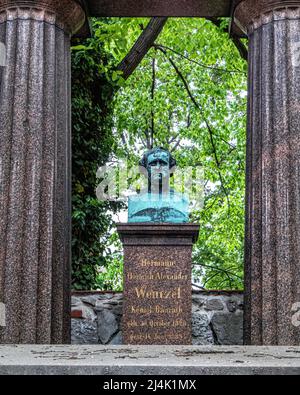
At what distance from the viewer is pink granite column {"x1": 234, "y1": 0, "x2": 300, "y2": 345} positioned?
495 cm

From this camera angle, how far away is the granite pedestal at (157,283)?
21.5 ft

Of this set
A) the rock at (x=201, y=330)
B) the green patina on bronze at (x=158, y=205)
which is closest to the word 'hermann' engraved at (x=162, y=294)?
the green patina on bronze at (x=158, y=205)

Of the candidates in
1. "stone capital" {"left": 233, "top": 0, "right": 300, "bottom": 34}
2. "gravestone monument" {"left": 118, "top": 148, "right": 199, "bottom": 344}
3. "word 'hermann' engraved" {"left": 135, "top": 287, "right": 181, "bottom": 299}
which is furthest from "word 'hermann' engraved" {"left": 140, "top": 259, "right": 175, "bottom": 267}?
"stone capital" {"left": 233, "top": 0, "right": 300, "bottom": 34}

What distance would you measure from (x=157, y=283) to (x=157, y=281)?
0.07ft

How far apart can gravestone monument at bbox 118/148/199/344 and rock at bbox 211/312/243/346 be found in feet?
Result: 3.44

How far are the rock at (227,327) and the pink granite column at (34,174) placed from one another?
259 cm

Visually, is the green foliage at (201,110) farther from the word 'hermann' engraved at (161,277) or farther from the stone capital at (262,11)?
the stone capital at (262,11)

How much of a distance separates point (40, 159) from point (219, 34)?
24.6 feet

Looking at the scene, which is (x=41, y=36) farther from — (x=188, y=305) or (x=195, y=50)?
(x=195, y=50)

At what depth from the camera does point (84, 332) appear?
7.53 meters

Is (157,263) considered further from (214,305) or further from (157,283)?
(214,305)

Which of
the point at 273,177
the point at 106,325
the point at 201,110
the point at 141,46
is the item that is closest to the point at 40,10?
the point at 273,177

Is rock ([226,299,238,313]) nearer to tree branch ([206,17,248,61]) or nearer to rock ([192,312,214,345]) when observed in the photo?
rock ([192,312,214,345])

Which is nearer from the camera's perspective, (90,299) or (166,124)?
(90,299)
